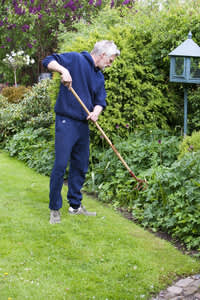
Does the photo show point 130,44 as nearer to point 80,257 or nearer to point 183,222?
point 183,222

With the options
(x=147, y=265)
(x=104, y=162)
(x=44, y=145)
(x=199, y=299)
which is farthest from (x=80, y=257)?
(x=44, y=145)

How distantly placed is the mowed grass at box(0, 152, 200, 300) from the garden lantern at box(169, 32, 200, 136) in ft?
6.76

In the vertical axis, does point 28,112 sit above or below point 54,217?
above

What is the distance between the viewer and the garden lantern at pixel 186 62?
17.8ft

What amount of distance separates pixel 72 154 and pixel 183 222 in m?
1.31

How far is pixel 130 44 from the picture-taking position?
6305 millimetres

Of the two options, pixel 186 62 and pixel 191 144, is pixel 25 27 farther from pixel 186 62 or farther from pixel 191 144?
pixel 191 144

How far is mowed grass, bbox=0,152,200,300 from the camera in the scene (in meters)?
3.15

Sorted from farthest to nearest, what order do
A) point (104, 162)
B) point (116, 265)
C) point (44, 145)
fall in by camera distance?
point (44, 145)
point (104, 162)
point (116, 265)

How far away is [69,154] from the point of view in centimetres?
417

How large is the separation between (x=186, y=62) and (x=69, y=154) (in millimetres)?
2263

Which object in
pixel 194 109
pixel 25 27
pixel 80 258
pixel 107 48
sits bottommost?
pixel 80 258

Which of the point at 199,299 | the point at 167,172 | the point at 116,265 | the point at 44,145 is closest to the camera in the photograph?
the point at 199,299

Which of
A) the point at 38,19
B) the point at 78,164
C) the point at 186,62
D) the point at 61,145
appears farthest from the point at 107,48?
the point at 38,19
